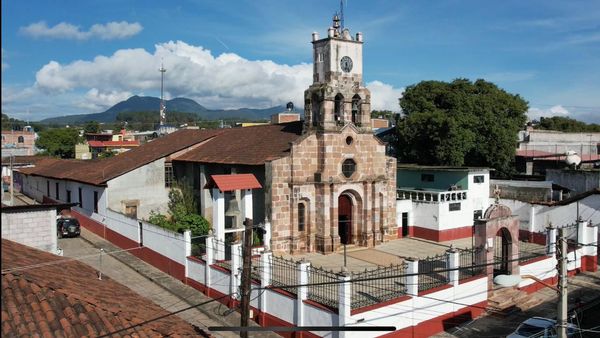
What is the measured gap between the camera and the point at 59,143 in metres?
77.2

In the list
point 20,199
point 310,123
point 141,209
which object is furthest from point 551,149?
point 20,199

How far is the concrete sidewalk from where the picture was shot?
2033cm

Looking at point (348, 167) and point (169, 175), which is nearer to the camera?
point (348, 167)

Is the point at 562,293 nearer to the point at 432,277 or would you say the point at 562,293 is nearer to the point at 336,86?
the point at 432,277

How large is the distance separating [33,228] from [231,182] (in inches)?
343

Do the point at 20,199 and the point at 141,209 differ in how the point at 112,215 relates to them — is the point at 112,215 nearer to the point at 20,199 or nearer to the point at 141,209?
the point at 141,209

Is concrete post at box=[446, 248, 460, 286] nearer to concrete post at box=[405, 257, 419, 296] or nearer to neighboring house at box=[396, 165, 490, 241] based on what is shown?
concrete post at box=[405, 257, 419, 296]

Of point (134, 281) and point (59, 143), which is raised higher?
point (59, 143)

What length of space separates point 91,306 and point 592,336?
1790 cm

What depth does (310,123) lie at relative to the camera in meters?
29.2

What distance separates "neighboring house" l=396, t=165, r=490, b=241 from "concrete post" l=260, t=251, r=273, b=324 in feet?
48.4

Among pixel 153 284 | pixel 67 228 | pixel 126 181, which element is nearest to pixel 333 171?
pixel 153 284

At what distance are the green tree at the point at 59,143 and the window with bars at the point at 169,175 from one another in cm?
5006

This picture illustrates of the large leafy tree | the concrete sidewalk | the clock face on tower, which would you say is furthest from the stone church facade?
the large leafy tree
